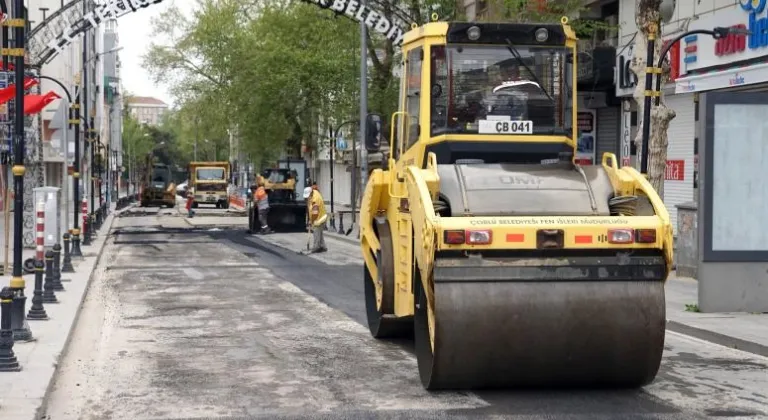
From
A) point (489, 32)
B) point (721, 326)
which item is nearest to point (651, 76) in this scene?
point (721, 326)

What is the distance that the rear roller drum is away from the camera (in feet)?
37.7

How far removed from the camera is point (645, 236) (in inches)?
346

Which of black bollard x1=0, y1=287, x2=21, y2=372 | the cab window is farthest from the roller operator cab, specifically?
black bollard x1=0, y1=287, x2=21, y2=372

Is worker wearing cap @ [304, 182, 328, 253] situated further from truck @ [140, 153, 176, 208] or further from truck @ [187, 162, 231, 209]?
truck @ [140, 153, 176, 208]

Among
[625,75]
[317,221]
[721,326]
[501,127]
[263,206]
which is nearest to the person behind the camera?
[501,127]

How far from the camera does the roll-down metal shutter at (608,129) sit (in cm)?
3256

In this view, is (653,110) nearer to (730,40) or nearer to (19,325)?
(730,40)

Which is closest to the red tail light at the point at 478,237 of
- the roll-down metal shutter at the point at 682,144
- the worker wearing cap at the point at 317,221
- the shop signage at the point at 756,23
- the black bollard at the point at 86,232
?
the shop signage at the point at 756,23

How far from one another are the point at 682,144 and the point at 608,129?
18.5ft

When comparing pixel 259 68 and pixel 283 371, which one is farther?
pixel 259 68

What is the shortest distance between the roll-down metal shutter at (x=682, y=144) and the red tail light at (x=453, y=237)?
19.3m

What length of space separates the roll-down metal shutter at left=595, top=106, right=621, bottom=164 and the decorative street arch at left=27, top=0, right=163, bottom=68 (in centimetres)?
1358

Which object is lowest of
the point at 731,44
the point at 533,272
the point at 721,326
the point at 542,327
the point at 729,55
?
the point at 721,326

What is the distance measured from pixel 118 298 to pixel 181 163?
15160 centimetres
